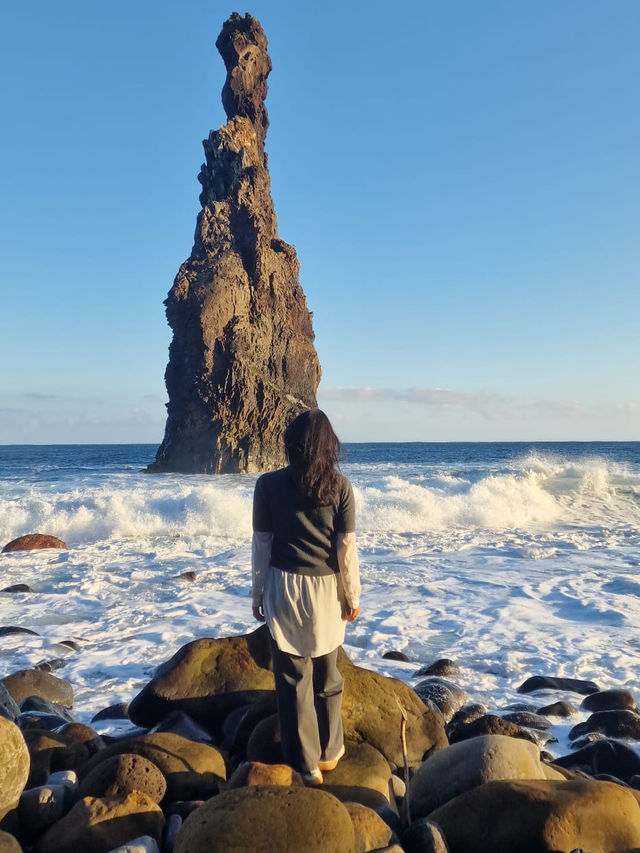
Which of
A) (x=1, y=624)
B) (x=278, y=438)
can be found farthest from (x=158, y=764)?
(x=278, y=438)

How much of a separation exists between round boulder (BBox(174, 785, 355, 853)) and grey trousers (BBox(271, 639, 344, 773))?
91 centimetres

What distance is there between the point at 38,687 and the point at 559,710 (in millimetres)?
4118

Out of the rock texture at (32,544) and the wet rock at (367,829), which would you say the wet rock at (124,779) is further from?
the rock texture at (32,544)

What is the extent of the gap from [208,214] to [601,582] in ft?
145

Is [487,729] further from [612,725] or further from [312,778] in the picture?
[312,778]

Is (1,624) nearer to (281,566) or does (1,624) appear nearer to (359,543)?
(281,566)

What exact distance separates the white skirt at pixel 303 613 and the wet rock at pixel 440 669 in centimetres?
300

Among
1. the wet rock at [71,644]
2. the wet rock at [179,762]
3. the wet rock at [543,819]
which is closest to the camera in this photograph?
the wet rock at [543,819]

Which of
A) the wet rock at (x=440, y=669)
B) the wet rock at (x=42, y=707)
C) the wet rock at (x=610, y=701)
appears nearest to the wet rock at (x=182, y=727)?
the wet rock at (x=42, y=707)

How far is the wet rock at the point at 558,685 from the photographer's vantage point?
19.2ft

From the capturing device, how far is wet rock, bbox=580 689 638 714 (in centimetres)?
540

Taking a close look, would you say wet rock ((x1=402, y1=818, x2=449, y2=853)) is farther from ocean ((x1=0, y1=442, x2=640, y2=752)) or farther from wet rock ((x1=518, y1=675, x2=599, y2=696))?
wet rock ((x1=518, y1=675, x2=599, y2=696))

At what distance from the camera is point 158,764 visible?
10.9ft

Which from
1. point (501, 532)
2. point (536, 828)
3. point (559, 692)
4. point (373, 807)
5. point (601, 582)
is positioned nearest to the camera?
point (536, 828)
